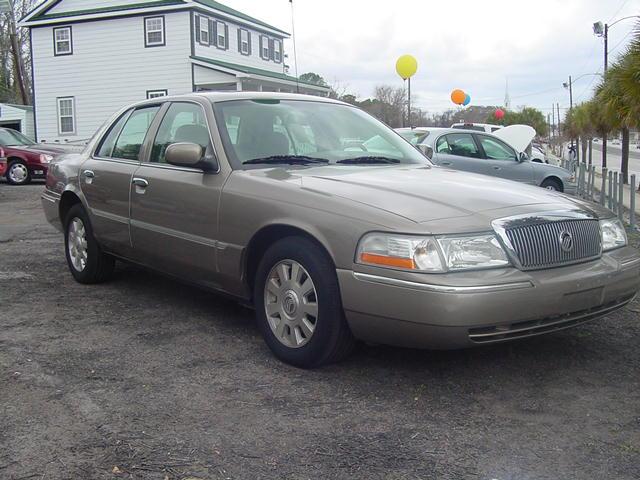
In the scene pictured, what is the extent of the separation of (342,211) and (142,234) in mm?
1985

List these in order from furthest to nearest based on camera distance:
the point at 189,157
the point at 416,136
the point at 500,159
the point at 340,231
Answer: the point at 500,159 < the point at 416,136 < the point at 189,157 < the point at 340,231

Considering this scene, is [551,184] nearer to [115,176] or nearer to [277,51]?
[115,176]

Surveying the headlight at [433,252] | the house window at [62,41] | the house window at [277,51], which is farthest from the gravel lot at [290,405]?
the house window at [277,51]

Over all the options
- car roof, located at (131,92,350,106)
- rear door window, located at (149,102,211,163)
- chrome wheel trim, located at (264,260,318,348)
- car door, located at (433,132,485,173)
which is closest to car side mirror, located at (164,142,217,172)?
rear door window, located at (149,102,211,163)

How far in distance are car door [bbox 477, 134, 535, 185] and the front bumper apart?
942 centimetres

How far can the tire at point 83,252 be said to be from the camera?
603 cm

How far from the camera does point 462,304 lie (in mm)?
3441

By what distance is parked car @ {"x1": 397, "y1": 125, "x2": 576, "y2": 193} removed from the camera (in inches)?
483

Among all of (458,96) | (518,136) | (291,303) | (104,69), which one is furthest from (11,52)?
(291,303)

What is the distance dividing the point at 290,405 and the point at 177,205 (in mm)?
1842

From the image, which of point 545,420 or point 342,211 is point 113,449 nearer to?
point 342,211

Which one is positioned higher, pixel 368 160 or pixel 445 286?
pixel 368 160

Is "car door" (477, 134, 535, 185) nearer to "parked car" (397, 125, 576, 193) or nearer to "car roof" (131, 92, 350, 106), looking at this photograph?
"parked car" (397, 125, 576, 193)

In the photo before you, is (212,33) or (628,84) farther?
(212,33)
